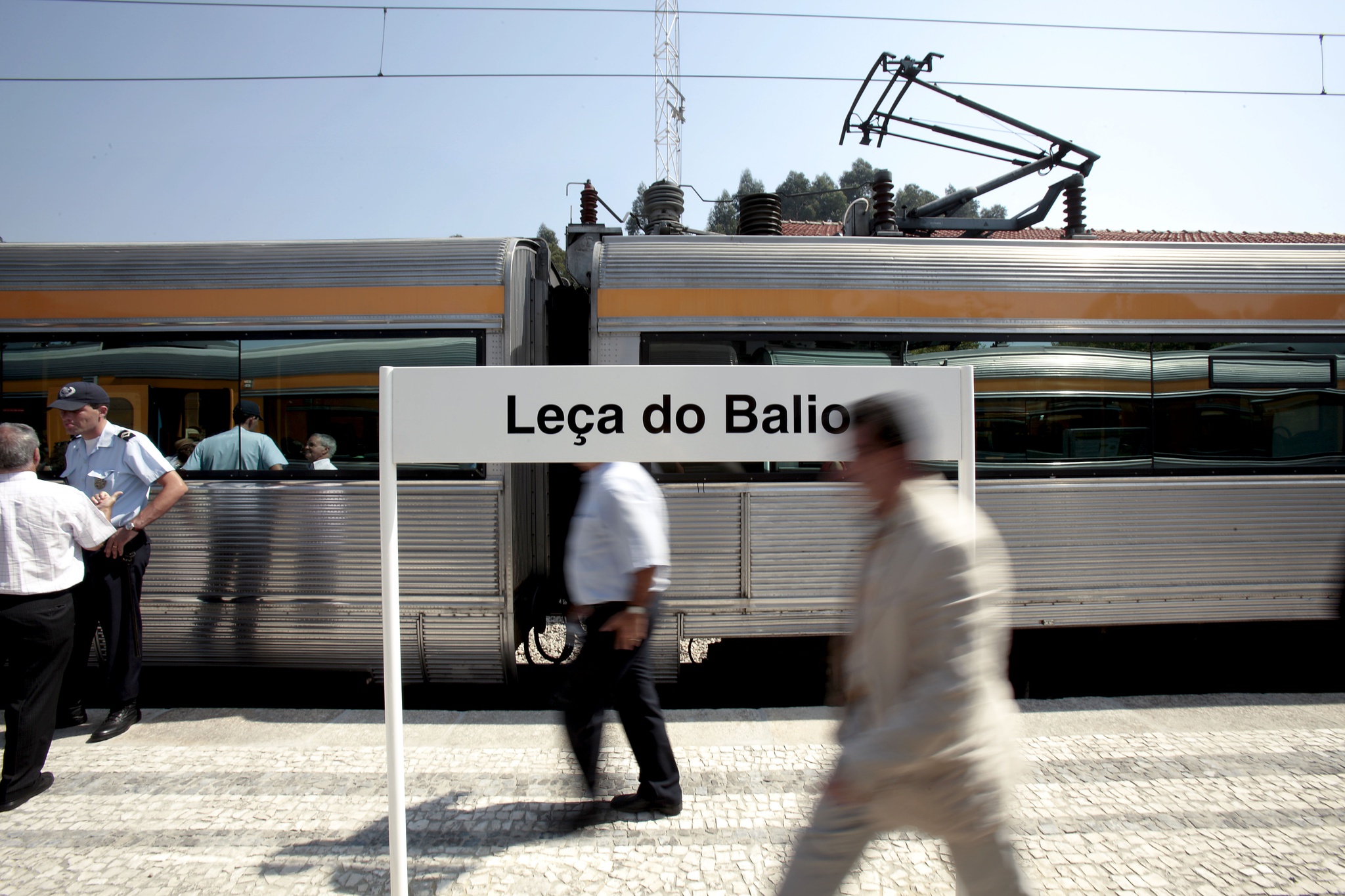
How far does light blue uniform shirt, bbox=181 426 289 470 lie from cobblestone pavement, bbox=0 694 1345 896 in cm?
153

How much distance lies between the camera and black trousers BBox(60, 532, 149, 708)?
4.13 metres

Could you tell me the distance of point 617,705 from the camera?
3.09 meters

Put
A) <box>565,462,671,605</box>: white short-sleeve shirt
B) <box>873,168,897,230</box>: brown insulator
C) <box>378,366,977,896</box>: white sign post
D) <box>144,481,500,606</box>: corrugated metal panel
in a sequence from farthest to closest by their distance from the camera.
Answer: <box>873,168,897,230</box>: brown insulator, <box>144,481,500,606</box>: corrugated metal panel, <box>565,462,671,605</box>: white short-sleeve shirt, <box>378,366,977,896</box>: white sign post

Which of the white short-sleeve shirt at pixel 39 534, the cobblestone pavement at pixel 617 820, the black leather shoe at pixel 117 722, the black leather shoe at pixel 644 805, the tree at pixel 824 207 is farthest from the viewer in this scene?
the tree at pixel 824 207

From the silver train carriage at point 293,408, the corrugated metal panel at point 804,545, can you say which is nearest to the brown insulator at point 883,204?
the corrugated metal panel at point 804,545

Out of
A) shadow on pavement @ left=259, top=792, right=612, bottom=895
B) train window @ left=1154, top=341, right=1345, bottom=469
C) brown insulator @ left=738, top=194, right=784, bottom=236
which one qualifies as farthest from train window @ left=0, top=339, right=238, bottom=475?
train window @ left=1154, top=341, right=1345, bottom=469

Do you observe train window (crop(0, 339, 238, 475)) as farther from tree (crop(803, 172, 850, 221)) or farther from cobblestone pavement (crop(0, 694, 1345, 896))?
tree (crop(803, 172, 850, 221))

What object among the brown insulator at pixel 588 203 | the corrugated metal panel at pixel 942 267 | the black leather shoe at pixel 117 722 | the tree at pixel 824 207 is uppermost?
the tree at pixel 824 207

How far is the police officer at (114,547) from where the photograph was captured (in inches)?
162

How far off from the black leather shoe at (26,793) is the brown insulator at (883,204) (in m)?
6.36

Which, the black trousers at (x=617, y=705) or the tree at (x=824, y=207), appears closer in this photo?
the black trousers at (x=617, y=705)

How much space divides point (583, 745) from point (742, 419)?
1.64 m

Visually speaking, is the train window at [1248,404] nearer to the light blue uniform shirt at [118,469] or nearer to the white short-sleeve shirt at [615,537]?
the white short-sleeve shirt at [615,537]

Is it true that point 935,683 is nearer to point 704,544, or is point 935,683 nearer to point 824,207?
point 704,544
